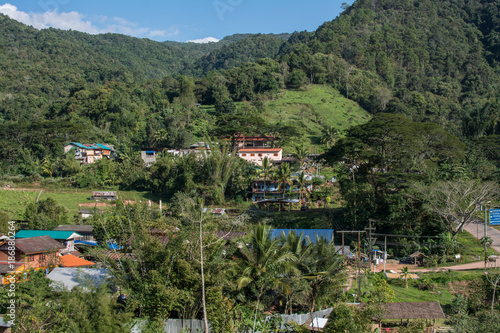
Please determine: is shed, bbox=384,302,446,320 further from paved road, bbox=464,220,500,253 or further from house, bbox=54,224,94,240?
house, bbox=54,224,94,240

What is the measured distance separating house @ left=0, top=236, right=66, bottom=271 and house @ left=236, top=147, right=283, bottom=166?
23.5 metres

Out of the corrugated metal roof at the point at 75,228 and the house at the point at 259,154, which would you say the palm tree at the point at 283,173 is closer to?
the house at the point at 259,154

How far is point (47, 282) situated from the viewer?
38.1ft

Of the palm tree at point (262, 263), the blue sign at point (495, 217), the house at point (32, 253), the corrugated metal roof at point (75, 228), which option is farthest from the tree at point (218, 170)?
the blue sign at point (495, 217)

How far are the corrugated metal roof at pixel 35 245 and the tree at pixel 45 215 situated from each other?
274 inches

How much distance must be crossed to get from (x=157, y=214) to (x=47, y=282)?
1193cm

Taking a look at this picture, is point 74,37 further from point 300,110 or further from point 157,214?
point 157,214

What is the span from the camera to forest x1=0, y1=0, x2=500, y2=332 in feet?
37.6

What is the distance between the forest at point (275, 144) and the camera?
11.4 metres

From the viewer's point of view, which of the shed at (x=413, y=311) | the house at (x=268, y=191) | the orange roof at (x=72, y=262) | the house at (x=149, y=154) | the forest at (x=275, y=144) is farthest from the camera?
the house at (x=149, y=154)

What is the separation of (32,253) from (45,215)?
369 inches

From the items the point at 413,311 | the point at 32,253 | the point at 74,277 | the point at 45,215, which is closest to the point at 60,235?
the point at 45,215

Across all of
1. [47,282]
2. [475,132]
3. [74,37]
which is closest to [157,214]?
[47,282]

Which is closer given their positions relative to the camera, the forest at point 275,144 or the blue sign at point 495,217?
the forest at point 275,144
